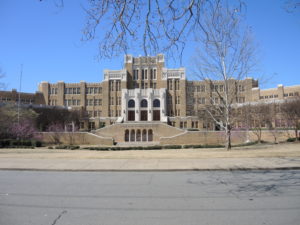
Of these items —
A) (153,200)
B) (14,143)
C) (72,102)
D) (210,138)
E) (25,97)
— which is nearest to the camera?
(153,200)

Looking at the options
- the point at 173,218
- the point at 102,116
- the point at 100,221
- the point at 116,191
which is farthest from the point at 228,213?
the point at 102,116

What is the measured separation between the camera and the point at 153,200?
538 cm

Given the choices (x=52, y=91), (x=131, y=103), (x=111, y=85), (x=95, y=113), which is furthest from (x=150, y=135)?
(x=52, y=91)

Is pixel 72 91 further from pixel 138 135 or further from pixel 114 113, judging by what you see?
pixel 138 135

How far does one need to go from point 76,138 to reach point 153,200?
39.5m

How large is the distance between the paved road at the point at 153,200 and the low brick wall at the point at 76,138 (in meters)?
34.4

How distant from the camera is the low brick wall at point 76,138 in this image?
41875mm

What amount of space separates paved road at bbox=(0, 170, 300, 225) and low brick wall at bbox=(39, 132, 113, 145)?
34.4 m

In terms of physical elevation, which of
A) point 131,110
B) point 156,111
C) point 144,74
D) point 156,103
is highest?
point 144,74

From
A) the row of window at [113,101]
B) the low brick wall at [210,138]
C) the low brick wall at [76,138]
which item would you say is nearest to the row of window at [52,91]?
the row of window at [113,101]

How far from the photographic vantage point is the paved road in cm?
420

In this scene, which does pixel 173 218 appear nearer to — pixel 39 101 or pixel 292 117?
pixel 292 117

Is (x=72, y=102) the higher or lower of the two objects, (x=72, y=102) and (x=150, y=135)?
the higher

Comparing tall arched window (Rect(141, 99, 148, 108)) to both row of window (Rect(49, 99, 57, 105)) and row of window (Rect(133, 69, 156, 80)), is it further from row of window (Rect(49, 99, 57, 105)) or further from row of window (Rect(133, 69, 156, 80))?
row of window (Rect(49, 99, 57, 105))
